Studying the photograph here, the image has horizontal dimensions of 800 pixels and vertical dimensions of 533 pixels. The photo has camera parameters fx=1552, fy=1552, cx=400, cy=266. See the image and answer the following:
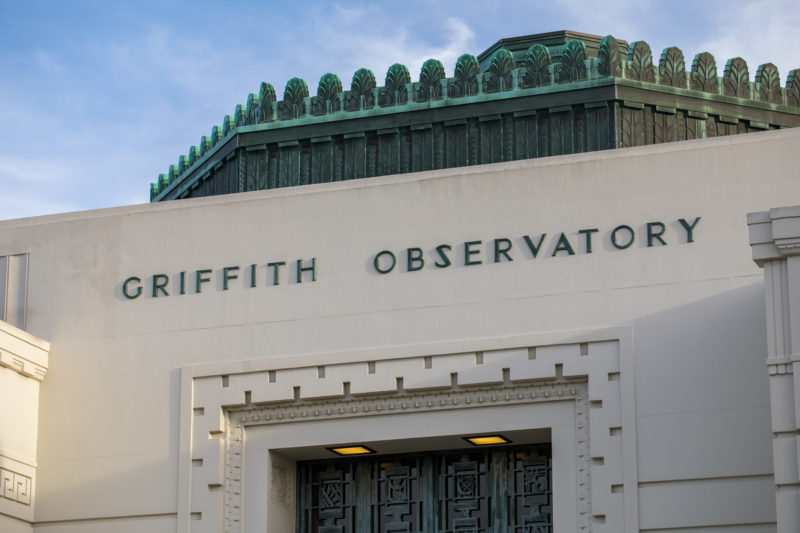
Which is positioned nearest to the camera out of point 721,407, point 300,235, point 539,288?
point 721,407

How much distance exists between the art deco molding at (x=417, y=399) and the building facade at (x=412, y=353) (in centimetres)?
2

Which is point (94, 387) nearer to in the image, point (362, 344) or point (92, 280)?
point (92, 280)

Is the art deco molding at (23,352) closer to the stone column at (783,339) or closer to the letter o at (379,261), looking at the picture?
the letter o at (379,261)

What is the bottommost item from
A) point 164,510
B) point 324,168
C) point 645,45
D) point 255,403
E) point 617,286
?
point 164,510

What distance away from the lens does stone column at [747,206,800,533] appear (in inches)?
497

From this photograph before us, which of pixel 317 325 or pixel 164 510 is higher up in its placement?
pixel 317 325

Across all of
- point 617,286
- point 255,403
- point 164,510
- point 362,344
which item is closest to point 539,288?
point 617,286

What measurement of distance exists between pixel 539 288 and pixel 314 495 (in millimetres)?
3377

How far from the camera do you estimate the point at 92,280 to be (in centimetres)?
1722

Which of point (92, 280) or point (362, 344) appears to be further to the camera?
point (92, 280)

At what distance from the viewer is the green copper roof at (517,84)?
58.4ft

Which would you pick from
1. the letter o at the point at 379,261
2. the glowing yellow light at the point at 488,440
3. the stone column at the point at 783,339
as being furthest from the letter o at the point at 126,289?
the stone column at the point at 783,339

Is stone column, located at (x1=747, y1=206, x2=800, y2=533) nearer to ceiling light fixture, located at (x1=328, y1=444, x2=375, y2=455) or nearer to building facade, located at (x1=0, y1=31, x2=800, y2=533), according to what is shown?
building facade, located at (x1=0, y1=31, x2=800, y2=533)

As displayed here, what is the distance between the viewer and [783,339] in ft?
42.8
